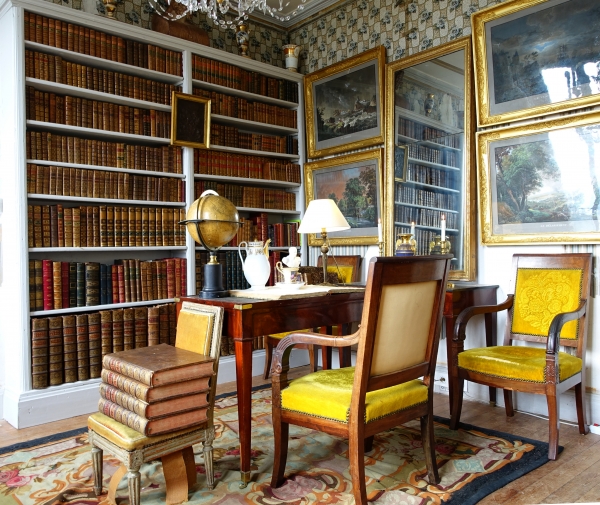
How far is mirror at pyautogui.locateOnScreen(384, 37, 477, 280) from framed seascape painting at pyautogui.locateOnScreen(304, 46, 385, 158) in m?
0.17

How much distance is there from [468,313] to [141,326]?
2.40 meters

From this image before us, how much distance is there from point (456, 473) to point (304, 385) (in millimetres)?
914

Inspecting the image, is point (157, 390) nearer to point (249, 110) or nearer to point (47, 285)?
point (47, 285)

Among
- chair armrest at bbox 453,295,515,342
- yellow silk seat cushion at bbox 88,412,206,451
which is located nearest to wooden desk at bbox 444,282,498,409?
chair armrest at bbox 453,295,515,342

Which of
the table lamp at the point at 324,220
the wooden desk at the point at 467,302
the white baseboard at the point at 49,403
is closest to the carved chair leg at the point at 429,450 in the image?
the wooden desk at the point at 467,302

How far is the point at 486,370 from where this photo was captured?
2.89 meters

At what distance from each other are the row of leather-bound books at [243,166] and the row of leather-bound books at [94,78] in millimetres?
553

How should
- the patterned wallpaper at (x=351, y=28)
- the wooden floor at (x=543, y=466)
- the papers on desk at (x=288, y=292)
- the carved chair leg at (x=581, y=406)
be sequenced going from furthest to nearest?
the patterned wallpaper at (x=351, y=28), the carved chair leg at (x=581, y=406), the papers on desk at (x=288, y=292), the wooden floor at (x=543, y=466)

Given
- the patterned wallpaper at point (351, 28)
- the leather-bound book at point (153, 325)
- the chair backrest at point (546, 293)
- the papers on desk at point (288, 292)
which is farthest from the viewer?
the patterned wallpaper at point (351, 28)

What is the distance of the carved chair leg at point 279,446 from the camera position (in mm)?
2236

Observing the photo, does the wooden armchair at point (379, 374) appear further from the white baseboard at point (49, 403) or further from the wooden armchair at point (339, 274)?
the white baseboard at point (49, 403)

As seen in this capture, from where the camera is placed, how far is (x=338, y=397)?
2018 mm

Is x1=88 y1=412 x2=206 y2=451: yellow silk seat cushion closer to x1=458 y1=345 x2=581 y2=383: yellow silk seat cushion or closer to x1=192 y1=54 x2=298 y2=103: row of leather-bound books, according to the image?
x1=458 y1=345 x2=581 y2=383: yellow silk seat cushion

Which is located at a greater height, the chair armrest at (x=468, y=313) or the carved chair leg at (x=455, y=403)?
the chair armrest at (x=468, y=313)
